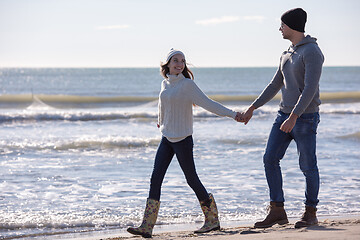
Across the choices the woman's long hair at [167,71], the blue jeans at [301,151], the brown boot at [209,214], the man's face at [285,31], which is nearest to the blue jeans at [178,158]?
the brown boot at [209,214]

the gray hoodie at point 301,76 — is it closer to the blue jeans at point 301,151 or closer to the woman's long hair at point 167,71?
the blue jeans at point 301,151

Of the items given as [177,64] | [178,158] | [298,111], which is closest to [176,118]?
[178,158]

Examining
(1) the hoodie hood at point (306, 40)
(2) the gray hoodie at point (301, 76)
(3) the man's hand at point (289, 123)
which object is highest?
(1) the hoodie hood at point (306, 40)

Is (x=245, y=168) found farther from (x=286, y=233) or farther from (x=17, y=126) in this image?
(x=17, y=126)

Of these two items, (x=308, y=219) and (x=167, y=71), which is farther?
(x=167, y=71)

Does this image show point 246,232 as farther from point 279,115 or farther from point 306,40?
point 306,40

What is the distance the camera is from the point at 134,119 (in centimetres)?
2092

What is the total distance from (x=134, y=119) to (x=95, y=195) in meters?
13.8

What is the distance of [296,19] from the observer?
4.78 meters

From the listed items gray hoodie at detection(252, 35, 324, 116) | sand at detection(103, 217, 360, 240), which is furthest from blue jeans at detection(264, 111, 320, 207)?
sand at detection(103, 217, 360, 240)

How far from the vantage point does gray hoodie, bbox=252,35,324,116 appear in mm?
4578

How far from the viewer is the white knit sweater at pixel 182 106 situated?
479 centimetres

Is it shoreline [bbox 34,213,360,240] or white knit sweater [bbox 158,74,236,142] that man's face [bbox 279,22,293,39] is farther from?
shoreline [bbox 34,213,360,240]

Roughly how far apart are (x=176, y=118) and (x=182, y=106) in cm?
12
